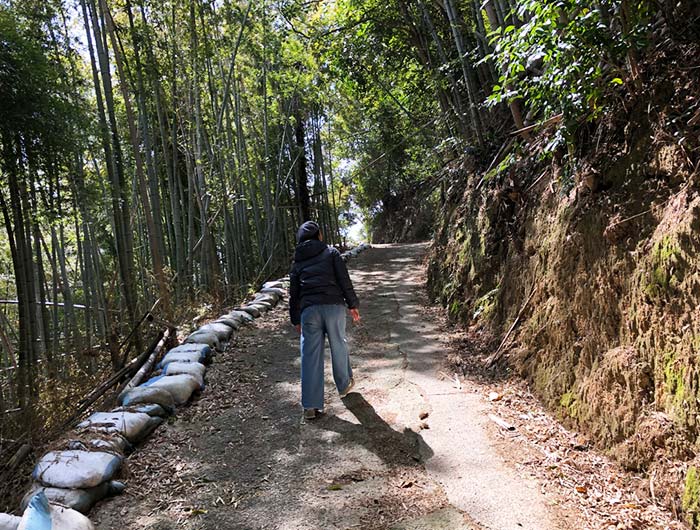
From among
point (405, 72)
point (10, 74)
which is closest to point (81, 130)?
point (10, 74)

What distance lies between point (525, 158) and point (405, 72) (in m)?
3.86

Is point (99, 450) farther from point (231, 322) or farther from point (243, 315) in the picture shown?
point (243, 315)

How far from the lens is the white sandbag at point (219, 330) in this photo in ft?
14.4

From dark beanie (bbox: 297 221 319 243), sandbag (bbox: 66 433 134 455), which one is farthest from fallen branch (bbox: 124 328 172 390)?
dark beanie (bbox: 297 221 319 243)

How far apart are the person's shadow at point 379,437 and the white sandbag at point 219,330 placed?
6.29 feet

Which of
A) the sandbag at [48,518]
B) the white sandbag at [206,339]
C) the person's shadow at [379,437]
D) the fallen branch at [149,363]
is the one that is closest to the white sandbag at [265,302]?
the white sandbag at [206,339]

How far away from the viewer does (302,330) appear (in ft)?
9.34

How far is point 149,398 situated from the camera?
2879 mm

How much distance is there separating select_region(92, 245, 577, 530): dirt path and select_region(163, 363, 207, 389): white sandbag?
104mm

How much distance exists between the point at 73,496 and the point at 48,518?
1.15ft

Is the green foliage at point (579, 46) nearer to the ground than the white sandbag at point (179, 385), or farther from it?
farther from it

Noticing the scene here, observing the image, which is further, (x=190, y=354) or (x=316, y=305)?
(x=190, y=354)

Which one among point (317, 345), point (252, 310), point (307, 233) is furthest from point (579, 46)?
point (252, 310)

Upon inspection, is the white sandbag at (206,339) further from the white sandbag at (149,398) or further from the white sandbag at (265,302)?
the white sandbag at (265,302)
